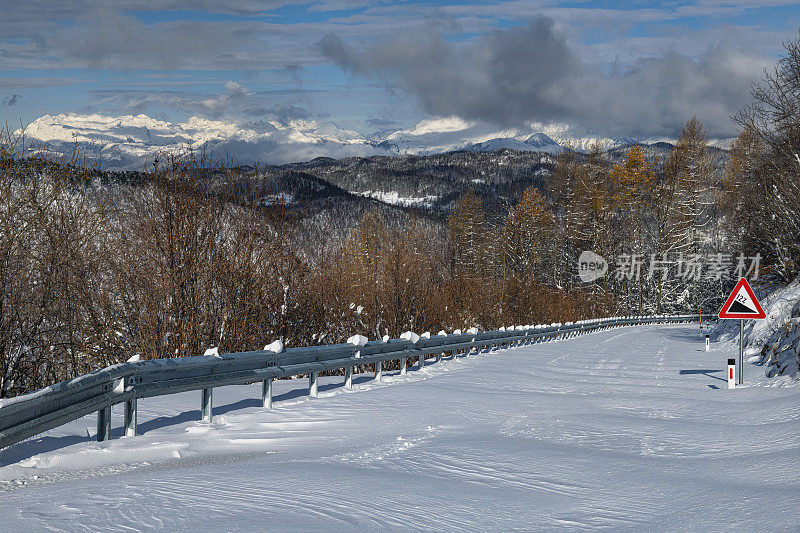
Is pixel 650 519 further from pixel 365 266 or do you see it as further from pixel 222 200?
pixel 365 266

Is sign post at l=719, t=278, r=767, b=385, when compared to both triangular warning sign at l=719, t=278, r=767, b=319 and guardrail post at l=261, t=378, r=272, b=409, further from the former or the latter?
guardrail post at l=261, t=378, r=272, b=409

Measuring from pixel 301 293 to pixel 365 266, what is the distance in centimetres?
1213

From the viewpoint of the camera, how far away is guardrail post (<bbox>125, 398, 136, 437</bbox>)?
8391 mm

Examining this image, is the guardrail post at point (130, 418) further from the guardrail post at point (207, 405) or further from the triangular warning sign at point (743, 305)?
the triangular warning sign at point (743, 305)

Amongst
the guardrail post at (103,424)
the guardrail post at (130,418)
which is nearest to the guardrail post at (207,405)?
Result: the guardrail post at (130,418)

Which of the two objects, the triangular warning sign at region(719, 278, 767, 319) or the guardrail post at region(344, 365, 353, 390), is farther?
the triangular warning sign at region(719, 278, 767, 319)

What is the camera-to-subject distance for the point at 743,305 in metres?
15.9

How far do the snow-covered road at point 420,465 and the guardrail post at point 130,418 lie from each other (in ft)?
0.64

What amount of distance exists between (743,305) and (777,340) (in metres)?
4.30

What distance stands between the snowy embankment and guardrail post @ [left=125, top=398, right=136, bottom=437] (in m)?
11.6

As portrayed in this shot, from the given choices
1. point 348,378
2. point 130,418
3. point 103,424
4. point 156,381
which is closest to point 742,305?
point 348,378

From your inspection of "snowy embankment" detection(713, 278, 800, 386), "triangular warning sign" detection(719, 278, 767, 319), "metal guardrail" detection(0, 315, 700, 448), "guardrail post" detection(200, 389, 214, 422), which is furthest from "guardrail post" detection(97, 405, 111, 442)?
"triangular warning sign" detection(719, 278, 767, 319)

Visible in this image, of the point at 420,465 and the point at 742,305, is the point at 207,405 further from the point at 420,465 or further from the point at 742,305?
the point at 742,305

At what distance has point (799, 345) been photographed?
1503 cm
